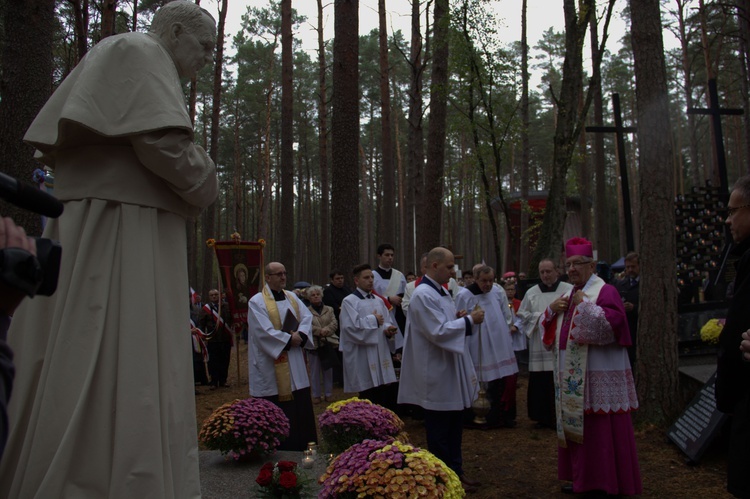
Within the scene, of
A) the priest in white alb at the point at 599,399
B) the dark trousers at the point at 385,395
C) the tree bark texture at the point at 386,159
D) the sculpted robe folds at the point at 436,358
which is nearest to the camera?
the priest in white alb at the point at 599,399

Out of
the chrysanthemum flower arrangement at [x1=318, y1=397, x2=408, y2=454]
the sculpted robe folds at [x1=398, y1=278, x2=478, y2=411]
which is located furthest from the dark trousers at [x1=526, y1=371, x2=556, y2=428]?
the chrysanthemum flower arrangement at [x1=318, y1=397, x2=408, y2=454]

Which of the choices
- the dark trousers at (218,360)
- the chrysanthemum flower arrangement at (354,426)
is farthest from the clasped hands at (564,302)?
the dark trousers at (218,360)

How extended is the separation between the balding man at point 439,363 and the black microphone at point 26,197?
15.2 feet

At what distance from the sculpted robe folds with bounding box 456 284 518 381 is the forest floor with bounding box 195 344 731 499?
902 mm

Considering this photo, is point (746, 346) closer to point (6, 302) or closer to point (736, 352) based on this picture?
point (736, 352)

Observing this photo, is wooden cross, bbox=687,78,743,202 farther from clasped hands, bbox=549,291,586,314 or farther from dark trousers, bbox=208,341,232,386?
dark trousers, bbox=208,341,232,386

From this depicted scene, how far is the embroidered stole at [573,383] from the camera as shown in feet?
18.2

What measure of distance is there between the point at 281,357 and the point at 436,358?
206cm

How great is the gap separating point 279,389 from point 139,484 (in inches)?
195

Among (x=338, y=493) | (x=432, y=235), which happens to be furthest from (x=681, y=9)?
(x=338, y=493)

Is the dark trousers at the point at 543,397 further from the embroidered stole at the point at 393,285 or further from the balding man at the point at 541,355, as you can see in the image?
the embroidered stole at the point at 393,285

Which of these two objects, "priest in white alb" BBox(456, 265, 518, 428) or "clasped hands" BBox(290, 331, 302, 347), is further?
"priest in white alb" BBox(456, 265, 518, 428)

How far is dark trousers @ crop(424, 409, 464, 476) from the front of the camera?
5.73 meters

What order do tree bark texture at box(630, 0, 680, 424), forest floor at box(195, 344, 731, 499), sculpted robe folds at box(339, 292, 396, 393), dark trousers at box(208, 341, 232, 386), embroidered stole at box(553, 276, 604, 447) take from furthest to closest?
dark trousers at box(208, 341, 232, 386) < sculpted robe folds at box(339, 292, 396, 393) < tree bark texture at box(630, 0, 680, 424) < forest floor at box(195, 344, 731, 499) < embroidered stole at box(553, 276, 604, 447)
